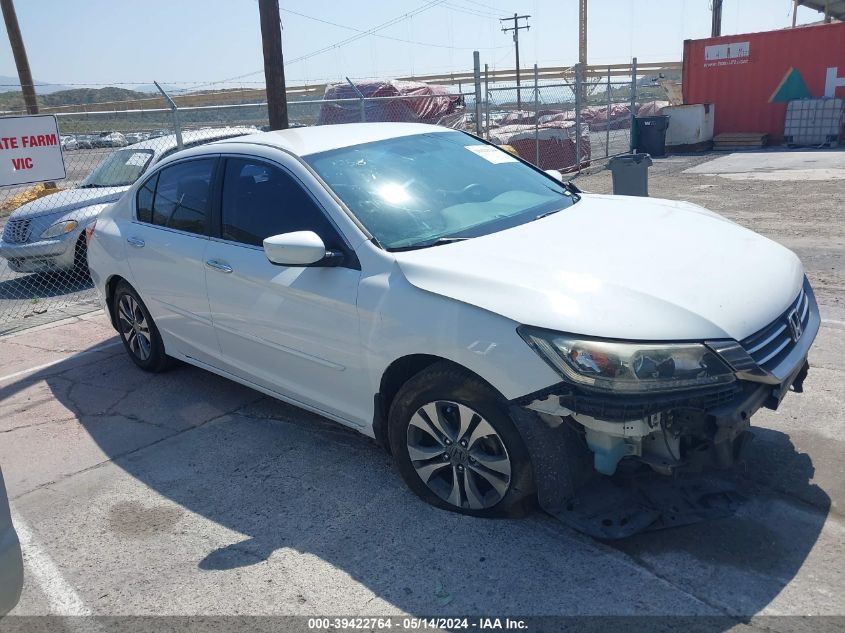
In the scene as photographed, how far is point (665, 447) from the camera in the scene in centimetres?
295

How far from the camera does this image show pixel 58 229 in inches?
357

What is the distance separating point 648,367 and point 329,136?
2.54 metres

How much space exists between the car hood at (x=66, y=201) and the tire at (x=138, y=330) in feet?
13.7

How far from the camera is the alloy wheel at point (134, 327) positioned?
5.49m

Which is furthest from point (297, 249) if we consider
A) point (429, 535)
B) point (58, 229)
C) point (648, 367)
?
point (58, 229)

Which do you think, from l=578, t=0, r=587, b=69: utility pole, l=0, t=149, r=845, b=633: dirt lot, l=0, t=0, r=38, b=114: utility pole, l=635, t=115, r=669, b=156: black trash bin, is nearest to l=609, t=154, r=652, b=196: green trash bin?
l=0, t=149, r=845, b=633: dirt lot

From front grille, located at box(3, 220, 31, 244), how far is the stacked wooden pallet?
17.0m

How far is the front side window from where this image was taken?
3.90 m

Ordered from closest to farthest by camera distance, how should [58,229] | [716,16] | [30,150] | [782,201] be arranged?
[30,150], [58,229], [782,201], [716,16]

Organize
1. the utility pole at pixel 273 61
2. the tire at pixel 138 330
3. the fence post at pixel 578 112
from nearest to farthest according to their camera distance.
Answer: the tire at pixel 138 330 → the utility pole at pixel 273 61 → the fence post at pixel 578 112

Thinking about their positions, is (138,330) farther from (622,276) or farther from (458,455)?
(622,276)

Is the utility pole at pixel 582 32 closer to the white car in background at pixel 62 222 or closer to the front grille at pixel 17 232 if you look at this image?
the white car in background at pixel 62 222

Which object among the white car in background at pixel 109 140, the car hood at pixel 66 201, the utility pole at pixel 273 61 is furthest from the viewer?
the white car in background at pixel 109 140

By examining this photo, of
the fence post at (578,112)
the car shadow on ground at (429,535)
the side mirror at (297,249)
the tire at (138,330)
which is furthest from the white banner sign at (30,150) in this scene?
the fence post at (578,112)
